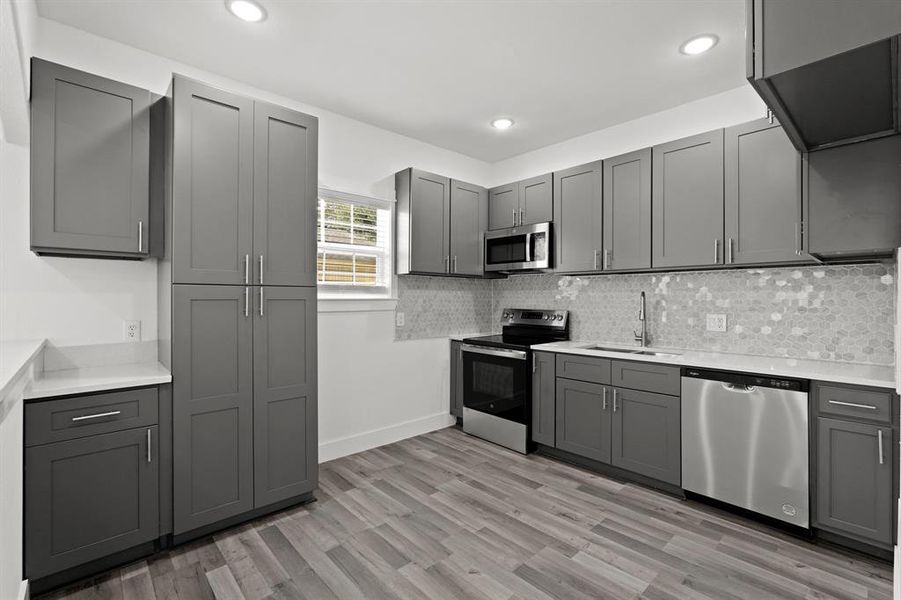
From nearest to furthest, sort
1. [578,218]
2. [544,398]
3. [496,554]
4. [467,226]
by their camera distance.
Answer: [496,554] → [544,398] → [578,218] → [467,226]

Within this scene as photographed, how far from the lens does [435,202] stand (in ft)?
13.0

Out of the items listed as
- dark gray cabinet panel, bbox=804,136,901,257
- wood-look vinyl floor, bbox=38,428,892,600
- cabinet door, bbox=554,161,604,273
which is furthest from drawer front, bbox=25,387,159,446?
dark gray cabinet panel, bbox=804,136,901,257

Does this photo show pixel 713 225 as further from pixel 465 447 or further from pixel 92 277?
pixel 92 277

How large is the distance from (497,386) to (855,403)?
90.9 inches

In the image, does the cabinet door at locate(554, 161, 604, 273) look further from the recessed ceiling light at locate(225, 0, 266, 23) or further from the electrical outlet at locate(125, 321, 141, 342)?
the electrical outlet at locate(125, 321, 141, 342)

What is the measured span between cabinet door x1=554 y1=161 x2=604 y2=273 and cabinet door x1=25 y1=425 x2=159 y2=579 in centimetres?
308

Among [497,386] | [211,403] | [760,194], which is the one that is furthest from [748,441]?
[211,403]

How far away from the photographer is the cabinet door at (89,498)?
1.88 meters

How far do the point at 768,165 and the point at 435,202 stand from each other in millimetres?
2431

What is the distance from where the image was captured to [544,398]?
11.5 ft

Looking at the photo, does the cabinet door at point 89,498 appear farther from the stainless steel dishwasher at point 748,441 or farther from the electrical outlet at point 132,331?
the stainless steel dishwasher at point 748,441

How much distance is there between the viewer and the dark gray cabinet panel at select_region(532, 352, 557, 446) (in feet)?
11.3

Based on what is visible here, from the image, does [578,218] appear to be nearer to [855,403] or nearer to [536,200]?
[536,200]

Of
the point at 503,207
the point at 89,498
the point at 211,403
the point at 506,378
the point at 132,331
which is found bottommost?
the point at 89,498
